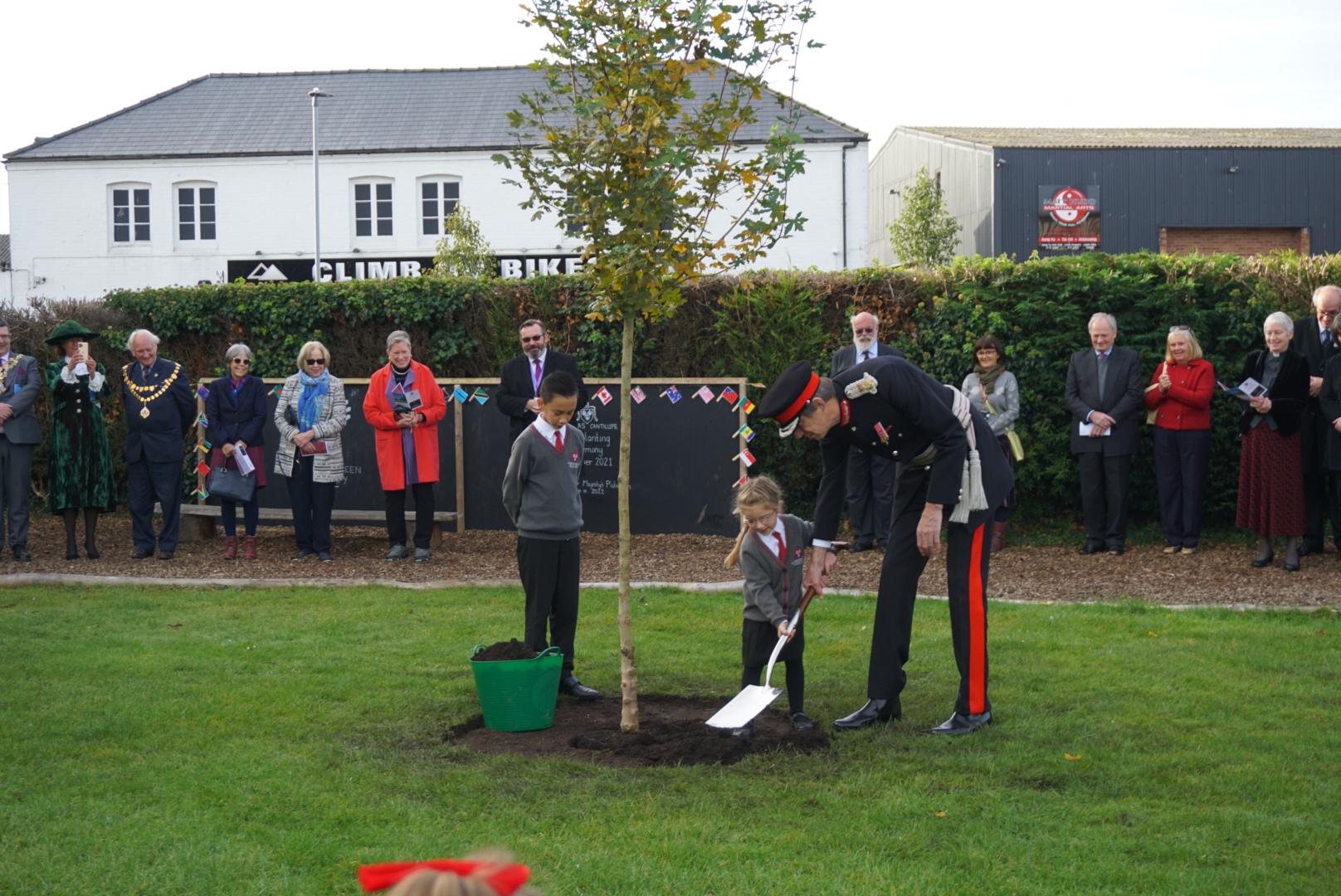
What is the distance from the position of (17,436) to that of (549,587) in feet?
24.9

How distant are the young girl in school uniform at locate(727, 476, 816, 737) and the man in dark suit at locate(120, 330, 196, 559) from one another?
25.4 ft

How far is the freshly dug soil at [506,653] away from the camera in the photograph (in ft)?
22.4

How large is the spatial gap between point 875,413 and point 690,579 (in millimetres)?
5043

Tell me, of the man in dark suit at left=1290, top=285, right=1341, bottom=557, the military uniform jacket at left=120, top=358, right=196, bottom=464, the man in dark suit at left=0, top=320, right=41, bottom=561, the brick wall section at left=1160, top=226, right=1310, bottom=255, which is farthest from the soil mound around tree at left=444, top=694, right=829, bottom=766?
the brick wall section at left=1160, top=226, right=1310, bottom=255

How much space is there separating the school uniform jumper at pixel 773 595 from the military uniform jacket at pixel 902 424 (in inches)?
12.7

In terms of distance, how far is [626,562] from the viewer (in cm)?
696

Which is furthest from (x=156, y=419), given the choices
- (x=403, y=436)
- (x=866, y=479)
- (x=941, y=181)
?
(x=941, y=181)

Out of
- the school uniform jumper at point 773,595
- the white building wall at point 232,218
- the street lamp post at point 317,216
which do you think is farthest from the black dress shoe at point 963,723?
the street lamp post at point 317,216

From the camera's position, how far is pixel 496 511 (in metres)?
14.1

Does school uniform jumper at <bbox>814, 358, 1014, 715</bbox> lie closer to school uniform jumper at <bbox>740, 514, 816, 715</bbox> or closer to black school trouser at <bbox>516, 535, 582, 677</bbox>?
school uniform jumper at <bbox>740, 514, 816, 715</bbox>

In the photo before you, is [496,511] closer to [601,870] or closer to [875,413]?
[875,413]

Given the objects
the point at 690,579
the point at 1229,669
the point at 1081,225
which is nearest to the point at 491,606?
the point at 690,579

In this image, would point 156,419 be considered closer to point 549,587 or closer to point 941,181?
point 549,587

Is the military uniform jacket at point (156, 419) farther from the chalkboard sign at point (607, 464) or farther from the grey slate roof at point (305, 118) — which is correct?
the grey slate roof at point (305, 118)
